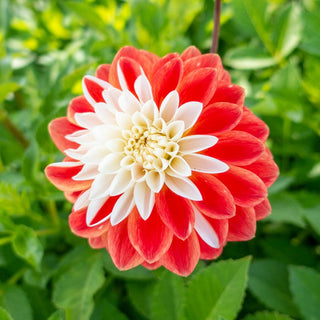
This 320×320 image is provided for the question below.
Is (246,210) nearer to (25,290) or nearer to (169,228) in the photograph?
(169,228)

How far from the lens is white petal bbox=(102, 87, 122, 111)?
2.24ft

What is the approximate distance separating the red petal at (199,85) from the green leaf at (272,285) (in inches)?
20.8

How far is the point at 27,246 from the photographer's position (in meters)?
0.92

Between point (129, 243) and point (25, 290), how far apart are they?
530mm

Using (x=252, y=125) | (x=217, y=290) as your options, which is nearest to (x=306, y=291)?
(x=217, y=290)

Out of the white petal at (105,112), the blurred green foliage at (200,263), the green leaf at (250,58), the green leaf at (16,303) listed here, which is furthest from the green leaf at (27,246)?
the green leaf at (250,58)

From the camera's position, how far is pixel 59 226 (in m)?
1.11

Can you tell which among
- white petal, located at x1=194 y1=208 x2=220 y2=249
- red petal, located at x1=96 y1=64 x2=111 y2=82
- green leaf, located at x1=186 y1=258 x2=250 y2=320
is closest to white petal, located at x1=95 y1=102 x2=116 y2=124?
red petal, located at x1=96 y1=64 x2=111 y2=82

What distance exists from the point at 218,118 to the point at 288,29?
66 centimetres

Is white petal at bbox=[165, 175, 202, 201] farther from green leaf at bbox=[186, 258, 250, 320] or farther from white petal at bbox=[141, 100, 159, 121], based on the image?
green leaf at bbox=[186, 258, 250, 320]

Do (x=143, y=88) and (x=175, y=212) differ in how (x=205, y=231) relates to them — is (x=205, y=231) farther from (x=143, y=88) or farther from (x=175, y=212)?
(x=143, y=88)

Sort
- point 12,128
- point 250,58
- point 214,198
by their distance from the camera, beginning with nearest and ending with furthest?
1. point 214,198
2. point 250,58
3. point 12,128

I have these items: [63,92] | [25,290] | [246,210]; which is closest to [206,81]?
[246,210]

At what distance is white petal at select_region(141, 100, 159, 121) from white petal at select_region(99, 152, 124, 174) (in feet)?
0.27
